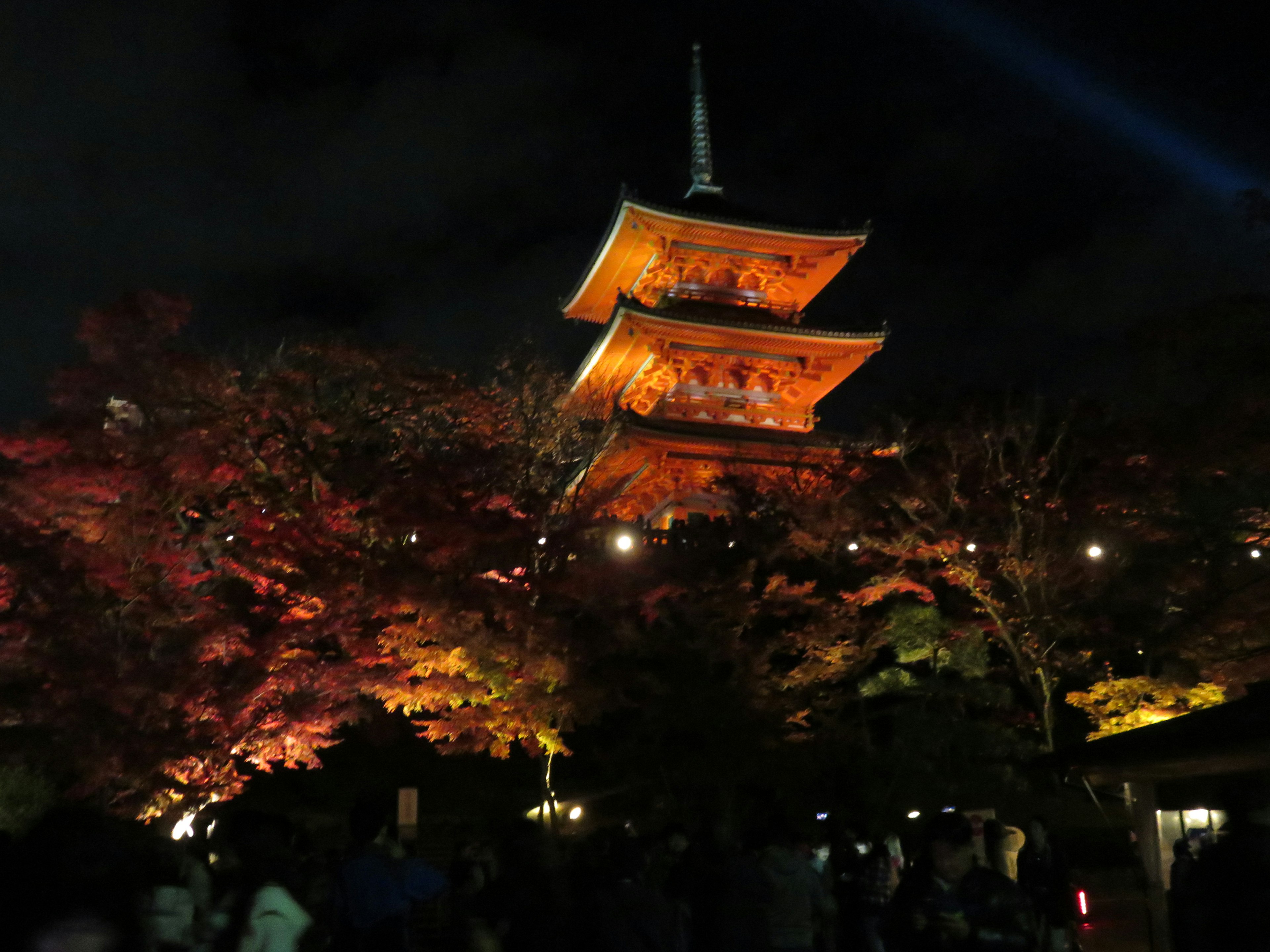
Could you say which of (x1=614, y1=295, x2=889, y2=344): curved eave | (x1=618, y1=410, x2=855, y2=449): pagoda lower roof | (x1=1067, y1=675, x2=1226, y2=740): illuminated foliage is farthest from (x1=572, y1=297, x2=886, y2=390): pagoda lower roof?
(x1=1067, y1=675, x2=1226, y2=740): illuminated foliage

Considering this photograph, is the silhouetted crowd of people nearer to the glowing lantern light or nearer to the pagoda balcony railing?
the glowing lantern light

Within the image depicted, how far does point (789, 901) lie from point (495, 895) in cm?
213

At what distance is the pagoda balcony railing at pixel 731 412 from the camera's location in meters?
26.0

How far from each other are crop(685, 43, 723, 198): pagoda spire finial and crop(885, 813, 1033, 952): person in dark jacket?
2808 cm

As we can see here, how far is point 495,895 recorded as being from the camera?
4230mm

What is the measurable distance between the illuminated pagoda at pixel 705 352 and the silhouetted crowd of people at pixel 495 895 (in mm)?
16673

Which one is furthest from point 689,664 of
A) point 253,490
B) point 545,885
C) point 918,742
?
point 545,885

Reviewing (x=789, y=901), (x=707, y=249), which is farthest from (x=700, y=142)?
(x=789, y=901)

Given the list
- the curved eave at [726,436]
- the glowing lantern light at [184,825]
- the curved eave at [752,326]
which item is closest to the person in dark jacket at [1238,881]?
the glowing lantern light at [184,825]

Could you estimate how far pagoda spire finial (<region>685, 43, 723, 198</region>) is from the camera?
1236 inches

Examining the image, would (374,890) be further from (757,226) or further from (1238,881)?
(757,226)

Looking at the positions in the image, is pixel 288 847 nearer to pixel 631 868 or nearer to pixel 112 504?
pixel 631 868

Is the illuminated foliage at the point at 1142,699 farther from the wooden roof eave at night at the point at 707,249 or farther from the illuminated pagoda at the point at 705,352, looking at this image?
the wooden roof eave at night at the point at 707,249

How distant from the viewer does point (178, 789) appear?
1321 centimetres
